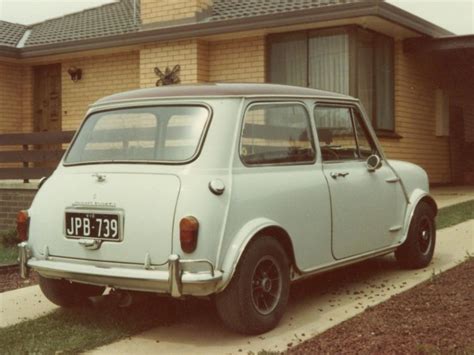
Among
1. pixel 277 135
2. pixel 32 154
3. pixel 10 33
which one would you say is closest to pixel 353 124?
pixel 277 135

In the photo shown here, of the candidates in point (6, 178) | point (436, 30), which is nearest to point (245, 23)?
point (436, 30)

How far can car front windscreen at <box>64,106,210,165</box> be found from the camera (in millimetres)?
4695

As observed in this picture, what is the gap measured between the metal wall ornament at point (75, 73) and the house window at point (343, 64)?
5.17 meters

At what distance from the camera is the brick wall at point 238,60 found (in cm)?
1388

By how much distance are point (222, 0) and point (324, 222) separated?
11.3 m

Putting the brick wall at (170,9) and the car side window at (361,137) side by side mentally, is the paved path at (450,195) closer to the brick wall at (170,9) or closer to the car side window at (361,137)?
the car side window at (361,137)

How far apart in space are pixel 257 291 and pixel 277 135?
1175mm

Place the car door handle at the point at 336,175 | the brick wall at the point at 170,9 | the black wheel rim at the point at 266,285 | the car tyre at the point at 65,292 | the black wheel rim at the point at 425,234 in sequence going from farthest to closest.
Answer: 1. the brick wall at the point at 170,9
2. the black wheel rim at the point at 425,234
3. the car door handle at the point at 336,175
4. the car tyre at the point at 65,292
5. the black wheel rim at the point at 266,285

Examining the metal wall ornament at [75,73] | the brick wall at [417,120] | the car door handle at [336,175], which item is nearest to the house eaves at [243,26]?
the metal wall ornament at [75,73]

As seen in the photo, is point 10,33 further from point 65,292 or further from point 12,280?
point 65,292

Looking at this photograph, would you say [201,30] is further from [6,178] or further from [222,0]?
[6,178]

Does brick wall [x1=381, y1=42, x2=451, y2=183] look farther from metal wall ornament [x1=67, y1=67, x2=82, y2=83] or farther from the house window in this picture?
metal wall ornament [x1=67, y1=67, x2=82, y2=83]

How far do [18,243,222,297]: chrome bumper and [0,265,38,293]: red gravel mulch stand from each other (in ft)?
7.51

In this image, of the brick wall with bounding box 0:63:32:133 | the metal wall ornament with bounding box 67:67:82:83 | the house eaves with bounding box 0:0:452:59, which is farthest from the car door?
the brick wall with bounding box 0:63:32:133
